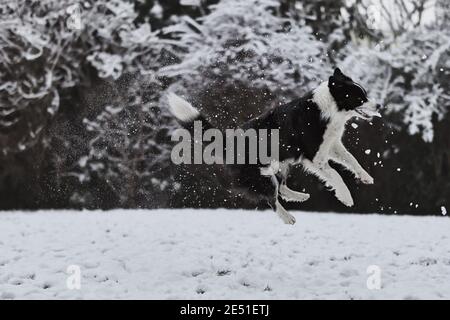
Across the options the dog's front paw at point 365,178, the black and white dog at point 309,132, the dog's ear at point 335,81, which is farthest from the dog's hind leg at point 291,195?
the dog's ear at point 335,81

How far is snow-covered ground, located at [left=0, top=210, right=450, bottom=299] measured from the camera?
4703 millimetres

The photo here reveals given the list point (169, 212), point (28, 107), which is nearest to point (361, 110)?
point (169, 212)

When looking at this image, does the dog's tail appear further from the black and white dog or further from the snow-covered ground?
the snow-covered ground

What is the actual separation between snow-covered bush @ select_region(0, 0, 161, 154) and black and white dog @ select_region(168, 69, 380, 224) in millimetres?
5672

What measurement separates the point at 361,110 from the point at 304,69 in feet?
14.7

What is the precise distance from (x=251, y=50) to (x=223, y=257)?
348 centimetres

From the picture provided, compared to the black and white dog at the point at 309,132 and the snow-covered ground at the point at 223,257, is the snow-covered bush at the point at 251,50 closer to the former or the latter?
the snow-covered ground at the point at 223,257

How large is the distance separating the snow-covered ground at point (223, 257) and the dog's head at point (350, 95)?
61.4 inches

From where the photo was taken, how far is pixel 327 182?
3.75m

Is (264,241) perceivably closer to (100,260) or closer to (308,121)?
(100,260)

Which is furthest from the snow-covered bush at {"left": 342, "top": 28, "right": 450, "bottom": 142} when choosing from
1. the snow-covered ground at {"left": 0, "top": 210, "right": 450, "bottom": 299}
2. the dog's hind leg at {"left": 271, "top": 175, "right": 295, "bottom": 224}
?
the dog's hind leg at {"left": 271, "top": 175, "right": 295, "bottom": 224}

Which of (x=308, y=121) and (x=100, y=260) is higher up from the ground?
(x=308, y=121)

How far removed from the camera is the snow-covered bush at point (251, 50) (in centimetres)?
785

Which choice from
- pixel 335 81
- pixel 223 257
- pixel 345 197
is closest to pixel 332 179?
pixel 345 197
